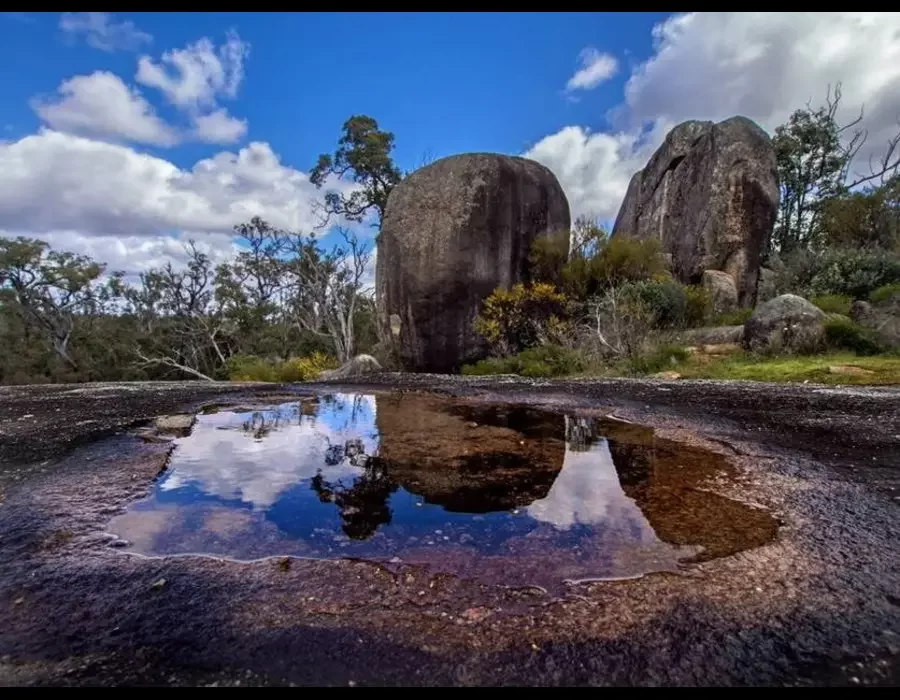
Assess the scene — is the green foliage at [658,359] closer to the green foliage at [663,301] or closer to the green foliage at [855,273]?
the green foliage at [663,301]

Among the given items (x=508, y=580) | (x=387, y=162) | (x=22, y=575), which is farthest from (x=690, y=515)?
(x=387, y=162)

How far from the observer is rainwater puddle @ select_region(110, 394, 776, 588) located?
2631mm

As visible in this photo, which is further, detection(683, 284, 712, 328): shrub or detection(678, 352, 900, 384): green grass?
detection(683, 284, 712, 328): shrub

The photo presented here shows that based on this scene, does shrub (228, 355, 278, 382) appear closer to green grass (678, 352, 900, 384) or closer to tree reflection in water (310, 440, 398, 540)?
green grass (678, 352, 900, 384)

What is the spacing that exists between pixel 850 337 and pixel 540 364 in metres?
5.31

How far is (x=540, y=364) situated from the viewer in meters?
10.7

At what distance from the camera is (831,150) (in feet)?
65.1

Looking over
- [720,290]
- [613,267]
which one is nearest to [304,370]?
[613,267]

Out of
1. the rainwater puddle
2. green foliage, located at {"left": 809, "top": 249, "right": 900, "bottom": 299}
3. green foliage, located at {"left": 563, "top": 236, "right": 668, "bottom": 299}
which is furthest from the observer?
green foliage, located at {"left": 563, "top": 236, "right": 668, "bottom": 299}

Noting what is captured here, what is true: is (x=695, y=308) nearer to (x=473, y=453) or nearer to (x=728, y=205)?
(x=728, y=205)

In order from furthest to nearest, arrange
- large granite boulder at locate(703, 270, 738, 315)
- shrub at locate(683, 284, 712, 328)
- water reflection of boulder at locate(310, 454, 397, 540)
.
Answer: large granite boulder at locate(703, 270, 738, 315), shrub at locate(683, 284, 712, 328), water reflection of boulder at locate(310, 454, 397, 540)

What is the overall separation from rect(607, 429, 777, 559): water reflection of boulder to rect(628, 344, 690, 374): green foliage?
518cm

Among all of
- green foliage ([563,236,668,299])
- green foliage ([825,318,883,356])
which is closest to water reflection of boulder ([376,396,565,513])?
green foliage ([825,318,883,356])

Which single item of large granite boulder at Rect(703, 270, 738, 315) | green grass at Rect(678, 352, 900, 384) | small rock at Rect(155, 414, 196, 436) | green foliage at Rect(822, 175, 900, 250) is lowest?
small rock at Rect(155, 414, 196, 436)
